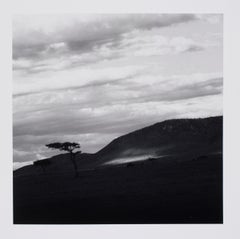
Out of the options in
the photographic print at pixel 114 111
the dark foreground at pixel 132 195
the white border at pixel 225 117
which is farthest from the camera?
the photographic print at pixel 114 111

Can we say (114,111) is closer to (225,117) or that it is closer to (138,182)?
(138,182)

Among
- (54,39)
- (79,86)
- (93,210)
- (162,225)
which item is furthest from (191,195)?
(54,39)

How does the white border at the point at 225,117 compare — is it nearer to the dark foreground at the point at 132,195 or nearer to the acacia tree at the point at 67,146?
the dark foreground at the point at 132,195

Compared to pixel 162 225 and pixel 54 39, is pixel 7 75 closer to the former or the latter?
pixel 54 39

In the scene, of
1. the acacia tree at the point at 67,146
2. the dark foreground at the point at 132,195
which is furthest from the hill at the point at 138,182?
the acacia tree at the point at 67,146

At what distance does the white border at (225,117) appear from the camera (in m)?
9.44

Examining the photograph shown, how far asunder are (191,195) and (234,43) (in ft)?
8.00

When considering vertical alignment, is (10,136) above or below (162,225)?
above

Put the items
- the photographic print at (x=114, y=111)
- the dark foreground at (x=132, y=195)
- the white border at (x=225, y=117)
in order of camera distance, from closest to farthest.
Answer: the white border at (x=225, y=117)
the dark foreground at (x=132, y=195)
the photographic print at (x=114, y=111)

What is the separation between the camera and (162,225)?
9469 millimetres

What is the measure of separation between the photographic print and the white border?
4.1 inches

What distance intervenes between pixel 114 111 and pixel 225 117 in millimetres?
1724

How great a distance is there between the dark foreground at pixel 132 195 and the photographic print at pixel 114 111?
0.02 m

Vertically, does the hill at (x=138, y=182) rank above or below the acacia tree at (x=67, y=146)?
below
